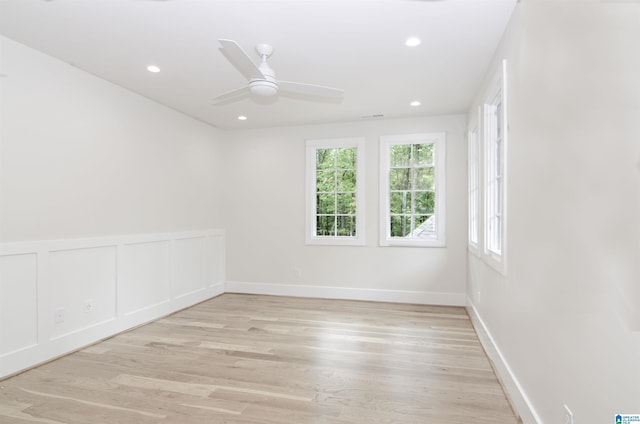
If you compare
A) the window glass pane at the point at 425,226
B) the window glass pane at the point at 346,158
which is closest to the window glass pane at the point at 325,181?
the window glass pane at the point at 346,158

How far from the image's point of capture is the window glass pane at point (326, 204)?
5324 mm

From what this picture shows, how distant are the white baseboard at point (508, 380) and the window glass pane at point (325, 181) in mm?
2751

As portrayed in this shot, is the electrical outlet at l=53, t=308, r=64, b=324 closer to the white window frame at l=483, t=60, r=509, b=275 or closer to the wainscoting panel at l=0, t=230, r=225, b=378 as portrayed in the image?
the wainscoting panel at l=0, t=230, r=225, b=378

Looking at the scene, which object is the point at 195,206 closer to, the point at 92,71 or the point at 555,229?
the point at 92,71

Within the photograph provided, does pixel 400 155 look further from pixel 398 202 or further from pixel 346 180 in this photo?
pixel 346 180

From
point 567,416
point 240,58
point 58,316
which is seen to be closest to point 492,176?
point 567,416

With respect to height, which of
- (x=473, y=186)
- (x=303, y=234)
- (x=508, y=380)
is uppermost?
(x=473, y=186)

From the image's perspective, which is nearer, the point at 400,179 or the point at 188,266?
the point at 188,266

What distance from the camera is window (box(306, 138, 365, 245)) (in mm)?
5156

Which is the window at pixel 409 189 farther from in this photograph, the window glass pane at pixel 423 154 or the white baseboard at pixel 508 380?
the white baseboard at pixel 508 380

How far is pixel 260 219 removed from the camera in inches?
218

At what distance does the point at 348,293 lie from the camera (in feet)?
16.8

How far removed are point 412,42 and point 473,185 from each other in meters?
2.09

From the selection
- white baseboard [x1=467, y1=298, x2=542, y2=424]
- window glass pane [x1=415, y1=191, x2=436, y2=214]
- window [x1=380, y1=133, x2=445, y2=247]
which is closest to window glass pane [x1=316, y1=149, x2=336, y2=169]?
window [x1=380, y1=133, x2=445, y2=247]
